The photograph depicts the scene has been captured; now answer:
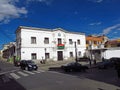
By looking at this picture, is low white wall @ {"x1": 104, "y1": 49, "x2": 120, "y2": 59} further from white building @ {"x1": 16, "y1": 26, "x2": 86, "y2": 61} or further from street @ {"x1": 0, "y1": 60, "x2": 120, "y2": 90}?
street @ {"x1": 0, "y1": 60, "x2": 120, "y2": 90}

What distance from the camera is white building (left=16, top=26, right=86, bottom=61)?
37688 mm

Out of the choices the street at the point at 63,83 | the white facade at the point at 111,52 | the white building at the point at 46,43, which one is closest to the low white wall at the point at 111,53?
the white facade at the point at 111,52

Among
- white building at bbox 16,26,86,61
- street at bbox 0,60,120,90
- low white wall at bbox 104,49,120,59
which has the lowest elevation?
street at bbox 0,60,120,90

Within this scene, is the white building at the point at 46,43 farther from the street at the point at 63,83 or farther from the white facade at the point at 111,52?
the street at the point at 63,83

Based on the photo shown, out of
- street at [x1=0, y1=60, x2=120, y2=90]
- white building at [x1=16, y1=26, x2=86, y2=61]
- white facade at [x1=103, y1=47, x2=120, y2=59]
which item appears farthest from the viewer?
white facade at [x1=103, y1=47, x2=120, y2=59]

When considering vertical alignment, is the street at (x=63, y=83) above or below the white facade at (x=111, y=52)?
below

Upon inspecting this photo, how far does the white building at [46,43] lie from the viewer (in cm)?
3769

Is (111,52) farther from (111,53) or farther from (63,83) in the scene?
(63,83)

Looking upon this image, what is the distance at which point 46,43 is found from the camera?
136 feet

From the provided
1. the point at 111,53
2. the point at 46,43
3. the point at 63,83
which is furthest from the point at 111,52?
the point at 63,83

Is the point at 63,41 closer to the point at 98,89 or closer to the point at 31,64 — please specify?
the point at 31,64

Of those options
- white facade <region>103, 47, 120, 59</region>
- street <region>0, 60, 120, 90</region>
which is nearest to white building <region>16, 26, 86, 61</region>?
white facade <region>103, 47, 120, 59</region>

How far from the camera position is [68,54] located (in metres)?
45.8

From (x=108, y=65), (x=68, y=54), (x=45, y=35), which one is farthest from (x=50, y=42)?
(x=108, y=65)
